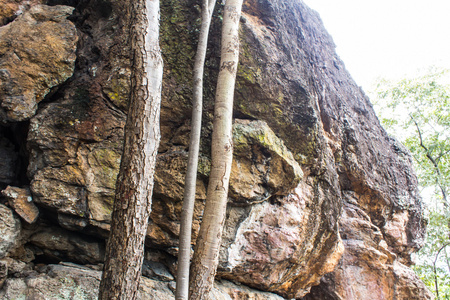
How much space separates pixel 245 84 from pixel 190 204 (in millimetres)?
2214

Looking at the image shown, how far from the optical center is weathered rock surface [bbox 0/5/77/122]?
4.20 meters

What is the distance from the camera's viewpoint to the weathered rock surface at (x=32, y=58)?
420cm

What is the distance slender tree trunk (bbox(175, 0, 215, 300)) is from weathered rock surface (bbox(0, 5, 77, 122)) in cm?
183

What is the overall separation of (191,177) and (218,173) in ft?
1.17

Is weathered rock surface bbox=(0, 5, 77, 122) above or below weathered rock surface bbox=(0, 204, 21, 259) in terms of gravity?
above

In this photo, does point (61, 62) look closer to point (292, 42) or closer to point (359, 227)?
point (292, 42)

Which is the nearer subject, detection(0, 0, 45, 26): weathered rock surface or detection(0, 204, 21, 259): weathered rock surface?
detection(0, 204, 21, 259): weathered rock surface

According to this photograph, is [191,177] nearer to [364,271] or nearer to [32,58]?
[32,58]

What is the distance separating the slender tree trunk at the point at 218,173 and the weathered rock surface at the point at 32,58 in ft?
7.29

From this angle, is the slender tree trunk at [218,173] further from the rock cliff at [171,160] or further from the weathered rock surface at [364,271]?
the weathered rock surface at [364,271]

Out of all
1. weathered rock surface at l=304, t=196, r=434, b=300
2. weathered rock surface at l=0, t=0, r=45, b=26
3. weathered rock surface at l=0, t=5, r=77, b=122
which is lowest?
A: weathered rock surface at l=304, t=196, r=434, b=300

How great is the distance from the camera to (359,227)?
712cm

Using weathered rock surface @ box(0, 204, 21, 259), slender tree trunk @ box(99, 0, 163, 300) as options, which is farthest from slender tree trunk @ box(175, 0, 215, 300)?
weathered rock surface @ box(0, 204, 21, 259)

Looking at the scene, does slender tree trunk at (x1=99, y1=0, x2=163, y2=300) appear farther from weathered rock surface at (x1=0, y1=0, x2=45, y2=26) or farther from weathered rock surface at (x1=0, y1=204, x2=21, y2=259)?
weathered rock surface at (x1=0, y1=0, x2=45, y2=26)
